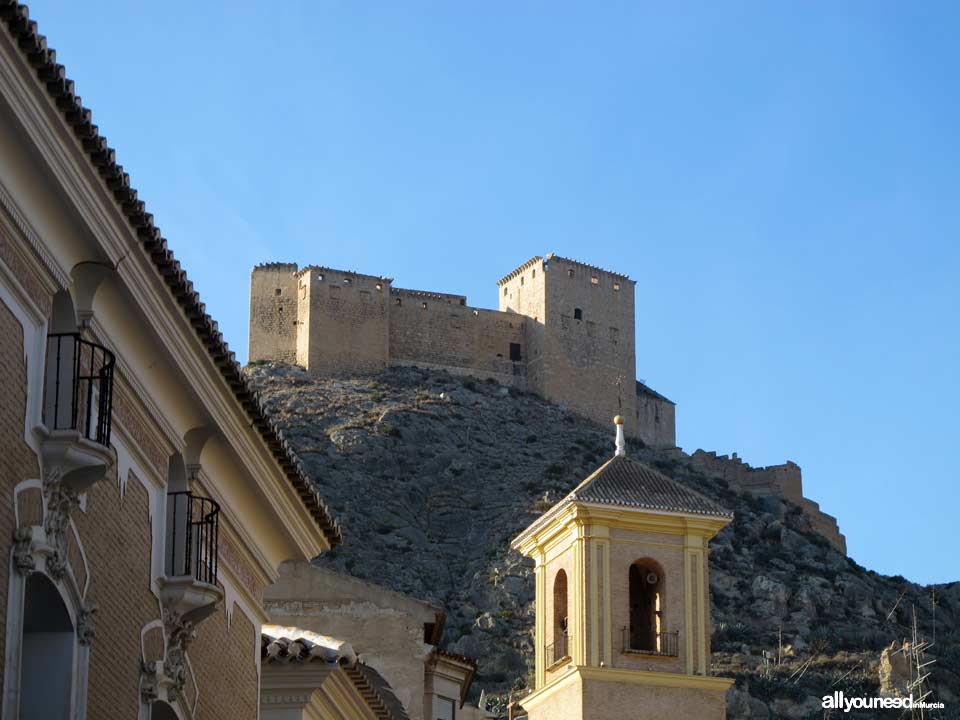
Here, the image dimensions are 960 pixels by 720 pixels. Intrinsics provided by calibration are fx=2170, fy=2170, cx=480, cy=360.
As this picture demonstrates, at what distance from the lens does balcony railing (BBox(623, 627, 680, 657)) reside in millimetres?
32219

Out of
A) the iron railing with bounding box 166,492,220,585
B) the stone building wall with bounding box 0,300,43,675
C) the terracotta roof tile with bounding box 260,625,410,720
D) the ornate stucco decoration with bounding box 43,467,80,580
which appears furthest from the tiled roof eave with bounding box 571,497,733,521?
the stone building wall with bounding box 0,300,43,675

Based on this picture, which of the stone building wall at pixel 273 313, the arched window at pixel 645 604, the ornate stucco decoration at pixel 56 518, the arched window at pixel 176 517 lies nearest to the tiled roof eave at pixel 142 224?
the arched window at pixel 176 517

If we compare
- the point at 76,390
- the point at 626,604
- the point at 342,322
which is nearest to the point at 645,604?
the point at 626,604

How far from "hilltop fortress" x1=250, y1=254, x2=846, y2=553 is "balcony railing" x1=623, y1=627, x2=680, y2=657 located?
63600 mm

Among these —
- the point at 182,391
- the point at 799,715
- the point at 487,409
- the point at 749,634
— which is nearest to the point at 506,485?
the point at 487,409

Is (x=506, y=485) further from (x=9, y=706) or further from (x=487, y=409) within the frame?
(x=9, y=706)

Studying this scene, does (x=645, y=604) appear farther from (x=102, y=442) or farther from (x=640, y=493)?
(x=102, y=442)

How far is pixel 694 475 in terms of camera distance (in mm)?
98375

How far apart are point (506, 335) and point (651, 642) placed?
68917mm

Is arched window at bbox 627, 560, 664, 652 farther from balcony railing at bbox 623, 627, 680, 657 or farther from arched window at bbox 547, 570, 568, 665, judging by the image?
arched window at bbox 547, 570, 568, 665

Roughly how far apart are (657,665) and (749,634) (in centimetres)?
4287

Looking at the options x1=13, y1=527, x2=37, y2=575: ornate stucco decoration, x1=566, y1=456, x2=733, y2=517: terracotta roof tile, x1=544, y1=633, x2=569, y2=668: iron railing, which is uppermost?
x1=566, y1=456, x2=733, y2=517: terracotta roof tile

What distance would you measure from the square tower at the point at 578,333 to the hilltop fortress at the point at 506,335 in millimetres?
48

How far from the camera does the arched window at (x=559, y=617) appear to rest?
33.2m
